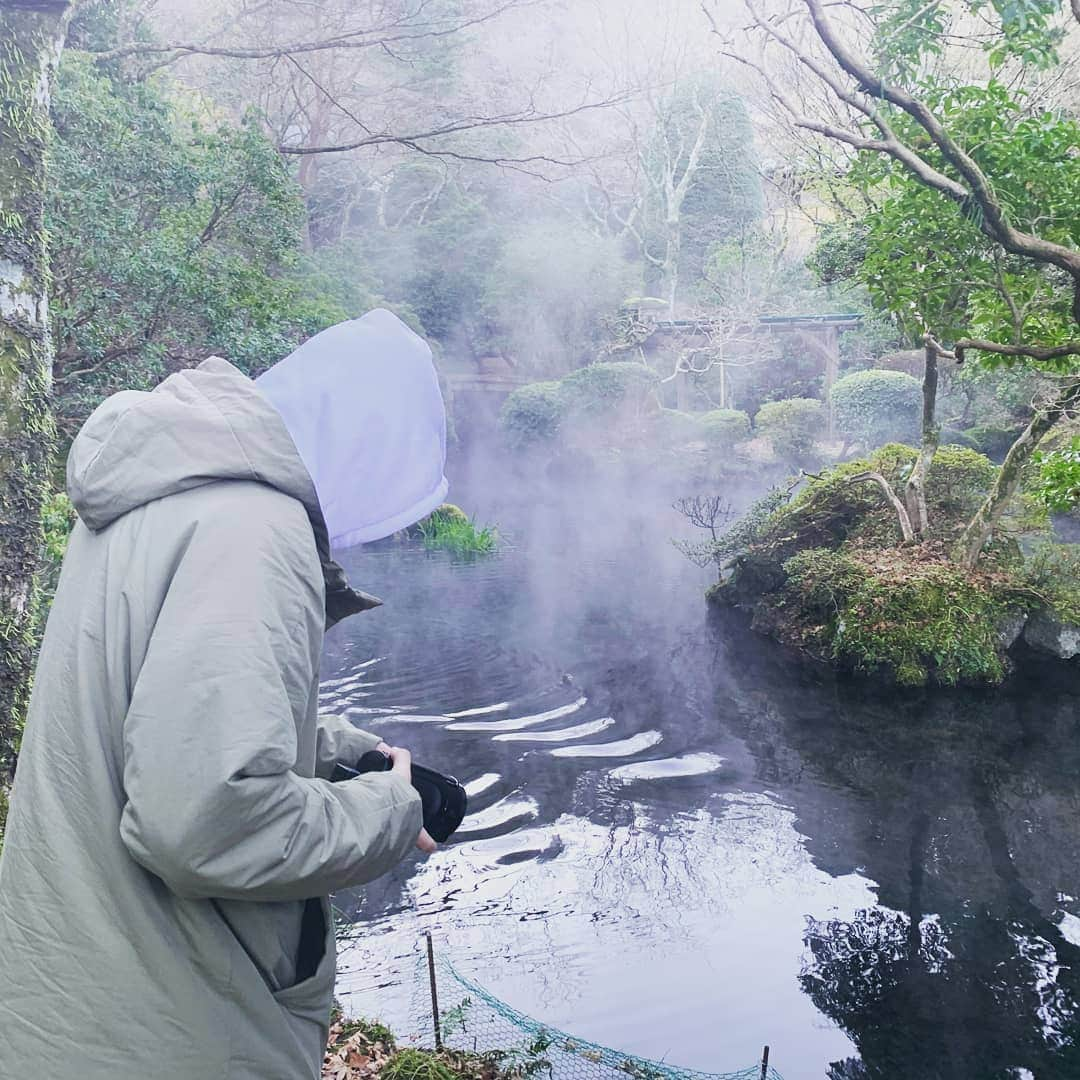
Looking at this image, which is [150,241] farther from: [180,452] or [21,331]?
[180,452]

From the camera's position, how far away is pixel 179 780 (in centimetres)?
95

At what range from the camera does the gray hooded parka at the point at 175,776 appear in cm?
96

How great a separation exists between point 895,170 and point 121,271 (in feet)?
18.7

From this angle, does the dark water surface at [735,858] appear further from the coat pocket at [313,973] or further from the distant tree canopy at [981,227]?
the distant tree canopy at [981,227]

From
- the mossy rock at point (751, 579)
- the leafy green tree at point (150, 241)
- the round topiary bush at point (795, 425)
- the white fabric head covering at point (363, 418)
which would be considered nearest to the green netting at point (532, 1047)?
the white fabric head covering at point (363, 418)

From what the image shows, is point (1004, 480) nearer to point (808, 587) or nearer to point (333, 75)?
point (808, 587)

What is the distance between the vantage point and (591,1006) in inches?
146

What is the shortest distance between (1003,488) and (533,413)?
1172 centimetres

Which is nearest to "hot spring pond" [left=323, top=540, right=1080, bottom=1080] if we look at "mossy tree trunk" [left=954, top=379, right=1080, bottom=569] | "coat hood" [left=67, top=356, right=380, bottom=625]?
"mossy tree trunk" [left=954, top=379, right=1080, bottom=569]

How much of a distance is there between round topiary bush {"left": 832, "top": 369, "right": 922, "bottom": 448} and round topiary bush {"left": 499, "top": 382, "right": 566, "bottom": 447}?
17.9 ft

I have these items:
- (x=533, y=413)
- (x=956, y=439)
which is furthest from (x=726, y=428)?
(x=956, y=439)

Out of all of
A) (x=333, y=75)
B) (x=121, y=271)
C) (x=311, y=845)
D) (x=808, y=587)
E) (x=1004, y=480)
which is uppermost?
(x=333, y=75)

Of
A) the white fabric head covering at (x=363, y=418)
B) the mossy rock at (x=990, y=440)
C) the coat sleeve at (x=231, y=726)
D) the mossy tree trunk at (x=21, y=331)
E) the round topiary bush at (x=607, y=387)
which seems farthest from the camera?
the round topiary bush at (x=607, y=387)

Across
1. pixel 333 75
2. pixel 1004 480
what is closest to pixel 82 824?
pixel 1004 480
